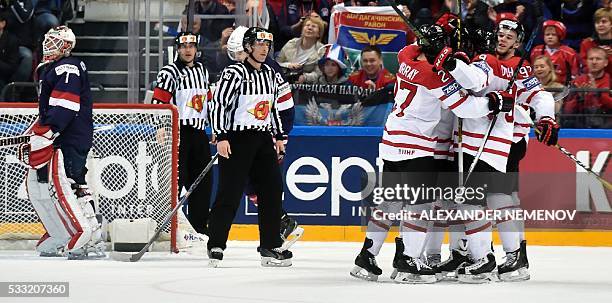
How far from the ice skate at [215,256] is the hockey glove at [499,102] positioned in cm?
203

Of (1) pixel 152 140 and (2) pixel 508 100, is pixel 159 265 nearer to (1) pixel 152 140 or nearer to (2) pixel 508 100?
(1) pixel 152 140

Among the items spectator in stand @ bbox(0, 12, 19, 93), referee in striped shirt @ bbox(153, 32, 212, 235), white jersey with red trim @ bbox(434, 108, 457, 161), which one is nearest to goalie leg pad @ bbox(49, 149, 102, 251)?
referee in striped shirt @ bbox(153, 32, 212, 235)

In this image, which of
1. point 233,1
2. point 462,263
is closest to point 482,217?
point 462,263

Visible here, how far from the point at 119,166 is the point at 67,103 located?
1224 mm

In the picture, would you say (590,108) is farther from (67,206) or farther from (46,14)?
(46,14)

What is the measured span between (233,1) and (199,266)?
11.4ft

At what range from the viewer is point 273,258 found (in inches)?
365

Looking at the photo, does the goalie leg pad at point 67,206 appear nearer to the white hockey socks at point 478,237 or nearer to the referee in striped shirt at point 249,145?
the referee in striped shirt at point 249,145

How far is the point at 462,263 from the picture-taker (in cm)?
838

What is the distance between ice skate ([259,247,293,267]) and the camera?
30.4 feet

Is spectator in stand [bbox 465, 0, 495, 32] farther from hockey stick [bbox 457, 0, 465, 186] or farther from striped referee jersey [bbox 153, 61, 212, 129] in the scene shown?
hockey stick [bbox 457, 0, 465, 186]

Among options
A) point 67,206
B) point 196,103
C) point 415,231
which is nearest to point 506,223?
point 415,231

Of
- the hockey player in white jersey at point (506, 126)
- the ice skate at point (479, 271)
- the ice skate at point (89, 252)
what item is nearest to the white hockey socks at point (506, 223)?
the hockey player in white jersey at point (506, 126)

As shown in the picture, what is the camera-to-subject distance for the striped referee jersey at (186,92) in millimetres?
10695
